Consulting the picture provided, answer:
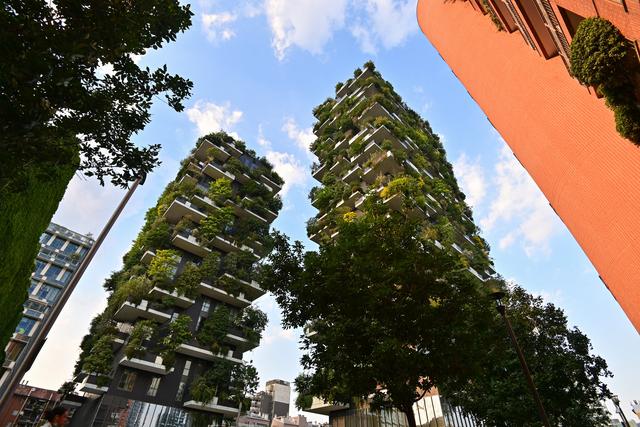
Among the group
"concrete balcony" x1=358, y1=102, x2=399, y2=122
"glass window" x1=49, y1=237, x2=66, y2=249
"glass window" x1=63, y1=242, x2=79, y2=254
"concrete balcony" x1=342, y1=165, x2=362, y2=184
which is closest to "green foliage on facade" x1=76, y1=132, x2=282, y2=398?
"concrete balcony" x1=342, y1=165, x2=362, y2=184

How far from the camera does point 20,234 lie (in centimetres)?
1270

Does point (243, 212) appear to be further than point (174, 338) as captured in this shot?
Yes

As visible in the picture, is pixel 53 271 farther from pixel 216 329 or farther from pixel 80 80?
pixel 80 80

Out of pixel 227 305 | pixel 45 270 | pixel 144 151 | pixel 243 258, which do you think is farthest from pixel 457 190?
pixel 45 270

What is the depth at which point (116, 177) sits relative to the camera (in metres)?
11.1

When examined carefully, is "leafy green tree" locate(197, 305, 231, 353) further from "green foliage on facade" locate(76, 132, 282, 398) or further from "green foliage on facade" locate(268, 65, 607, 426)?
"green foliage on facade" locate(268, 65, 607, 426)

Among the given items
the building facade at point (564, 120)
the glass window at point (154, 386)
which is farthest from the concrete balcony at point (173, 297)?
the building facade at point (564, 120)

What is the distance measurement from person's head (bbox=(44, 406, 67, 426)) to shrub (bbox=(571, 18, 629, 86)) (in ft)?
42.0

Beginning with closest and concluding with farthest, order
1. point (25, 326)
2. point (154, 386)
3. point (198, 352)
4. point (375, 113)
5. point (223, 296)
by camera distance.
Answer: point (154, 386) → point (198, 352) → point (223, 296) → point (375, 113) → point (25, 326)

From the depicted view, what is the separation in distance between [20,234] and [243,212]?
2723cm

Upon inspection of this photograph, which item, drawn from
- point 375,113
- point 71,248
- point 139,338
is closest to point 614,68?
point 139,338

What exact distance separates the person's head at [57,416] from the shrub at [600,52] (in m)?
12.8

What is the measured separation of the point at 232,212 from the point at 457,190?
27.5m

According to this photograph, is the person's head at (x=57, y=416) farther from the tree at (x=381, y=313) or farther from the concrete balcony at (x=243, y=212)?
the concrete balcony at (x=243, y=212)
